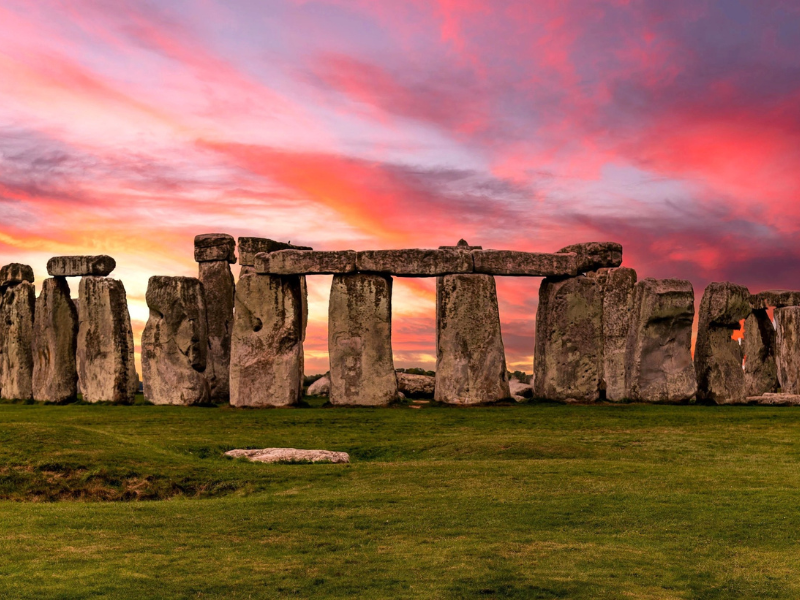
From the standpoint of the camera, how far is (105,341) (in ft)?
88.2

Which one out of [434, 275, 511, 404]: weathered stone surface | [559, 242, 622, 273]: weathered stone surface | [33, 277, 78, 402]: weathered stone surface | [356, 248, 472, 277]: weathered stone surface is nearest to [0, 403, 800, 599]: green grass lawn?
[434, 275, 511, 404]: weathered stone surface

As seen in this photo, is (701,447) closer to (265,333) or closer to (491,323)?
(491,323)

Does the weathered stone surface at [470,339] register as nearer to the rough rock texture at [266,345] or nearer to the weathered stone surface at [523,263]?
the weathered stone surface at [523,263]

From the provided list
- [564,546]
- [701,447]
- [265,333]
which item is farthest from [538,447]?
[265,333]

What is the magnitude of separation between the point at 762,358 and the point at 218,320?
19.7m

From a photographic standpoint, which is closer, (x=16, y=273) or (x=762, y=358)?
(x=16, y=273)

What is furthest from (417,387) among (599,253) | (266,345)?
(599,253)

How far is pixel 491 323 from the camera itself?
986 inches

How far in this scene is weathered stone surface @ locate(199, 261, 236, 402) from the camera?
2853 cm

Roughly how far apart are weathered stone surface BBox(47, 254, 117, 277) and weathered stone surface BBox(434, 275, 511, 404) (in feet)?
32.7

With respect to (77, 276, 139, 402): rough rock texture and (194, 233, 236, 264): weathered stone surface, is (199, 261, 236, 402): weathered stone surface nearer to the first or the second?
(194, 233, 236, 264): weathered stone surface

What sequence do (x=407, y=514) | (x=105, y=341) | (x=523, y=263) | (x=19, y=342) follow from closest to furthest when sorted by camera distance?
1. (x=407, y=514)
2. (x=523, y=263)
3. (x=105, y=341)
4. (x=19, y=342)

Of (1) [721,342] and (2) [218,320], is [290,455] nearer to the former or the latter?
(2) [218,320]

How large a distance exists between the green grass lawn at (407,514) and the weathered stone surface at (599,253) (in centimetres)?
886
